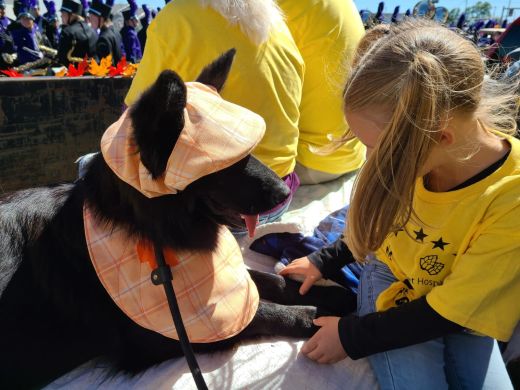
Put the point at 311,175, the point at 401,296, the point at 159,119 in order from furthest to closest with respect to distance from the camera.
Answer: the point at 311,175
the point at 401,296
the point at 159,119

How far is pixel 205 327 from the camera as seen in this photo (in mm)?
1438

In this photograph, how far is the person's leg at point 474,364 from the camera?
1.36 meters

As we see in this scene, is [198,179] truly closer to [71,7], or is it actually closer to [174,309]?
[174,309]

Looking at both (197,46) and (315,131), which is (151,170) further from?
(315,131)

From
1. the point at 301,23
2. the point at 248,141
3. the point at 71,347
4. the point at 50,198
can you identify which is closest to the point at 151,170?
the point at 248,141

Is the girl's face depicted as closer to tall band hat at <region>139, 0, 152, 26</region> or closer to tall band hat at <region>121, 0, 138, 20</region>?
tall band hat at <region>121, 0, 138, 20</region>

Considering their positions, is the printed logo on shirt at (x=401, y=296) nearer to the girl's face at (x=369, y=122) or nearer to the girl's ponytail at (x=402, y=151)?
the girl's ponytail at (x=402, y=151)

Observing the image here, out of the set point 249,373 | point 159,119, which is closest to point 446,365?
point 249,373

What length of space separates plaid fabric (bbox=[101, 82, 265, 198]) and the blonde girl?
1.39 ft

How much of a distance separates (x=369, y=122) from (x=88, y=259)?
1141 millimetres

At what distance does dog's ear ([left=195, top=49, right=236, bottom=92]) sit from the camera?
1.47m

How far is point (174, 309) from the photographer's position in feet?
4.03

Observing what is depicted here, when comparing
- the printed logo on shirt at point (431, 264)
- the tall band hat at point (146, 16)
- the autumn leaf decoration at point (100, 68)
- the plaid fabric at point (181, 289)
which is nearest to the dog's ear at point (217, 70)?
the plaid fabric at point (181, 289)

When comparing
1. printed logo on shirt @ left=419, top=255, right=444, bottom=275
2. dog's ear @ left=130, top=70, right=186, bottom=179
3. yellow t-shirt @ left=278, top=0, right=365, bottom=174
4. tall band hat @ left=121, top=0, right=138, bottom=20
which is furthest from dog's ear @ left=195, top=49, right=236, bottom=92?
tall band hat @ left=121, top=0, right=138, bottom=20
